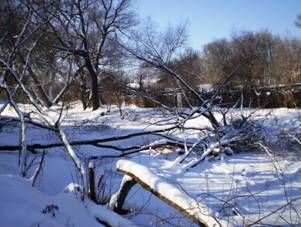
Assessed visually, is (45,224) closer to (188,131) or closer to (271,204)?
(271,204)

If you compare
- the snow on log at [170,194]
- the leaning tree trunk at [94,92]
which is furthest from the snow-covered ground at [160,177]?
the leaning tree trunk at [94,92]

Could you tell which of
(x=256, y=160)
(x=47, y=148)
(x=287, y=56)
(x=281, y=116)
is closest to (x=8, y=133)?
(x=47, y=148)

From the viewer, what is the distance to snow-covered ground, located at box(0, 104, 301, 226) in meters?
3.11

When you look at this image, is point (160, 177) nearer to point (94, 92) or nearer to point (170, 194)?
point (170, 194)

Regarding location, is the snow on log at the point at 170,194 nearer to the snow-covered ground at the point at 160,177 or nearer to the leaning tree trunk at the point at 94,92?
the snow-covered ground at the point at 160,177

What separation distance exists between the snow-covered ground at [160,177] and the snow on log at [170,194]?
89 millimetres

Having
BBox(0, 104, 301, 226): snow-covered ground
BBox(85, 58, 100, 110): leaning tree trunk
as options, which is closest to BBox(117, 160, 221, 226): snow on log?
BBox(0, 104, 301, 226): snow-covered ground

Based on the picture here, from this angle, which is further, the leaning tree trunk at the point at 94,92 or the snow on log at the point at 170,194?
the leaning tree trunk at the point at 94,92

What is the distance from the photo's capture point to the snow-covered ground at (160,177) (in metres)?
3.11

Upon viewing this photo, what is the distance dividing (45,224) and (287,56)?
40.4m

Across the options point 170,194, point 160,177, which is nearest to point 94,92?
point 160,177

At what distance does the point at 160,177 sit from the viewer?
138 inches

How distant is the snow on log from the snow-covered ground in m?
0.09

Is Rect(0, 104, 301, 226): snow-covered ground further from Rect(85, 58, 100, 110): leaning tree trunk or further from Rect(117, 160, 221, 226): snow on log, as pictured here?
Rect(85, 58, 100, 110): leaning tree trunk
